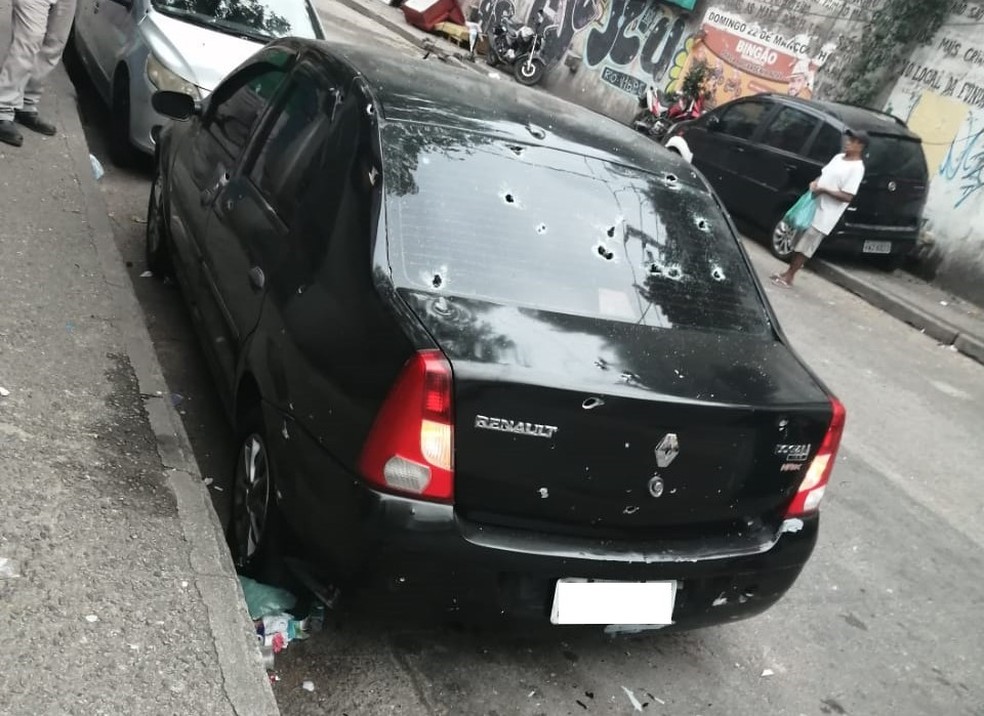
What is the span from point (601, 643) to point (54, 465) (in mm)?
2047

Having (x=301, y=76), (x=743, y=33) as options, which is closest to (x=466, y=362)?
(x=301, y=76)

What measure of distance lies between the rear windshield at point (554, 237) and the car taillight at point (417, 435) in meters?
0.41

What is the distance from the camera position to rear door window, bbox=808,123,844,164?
10.9m

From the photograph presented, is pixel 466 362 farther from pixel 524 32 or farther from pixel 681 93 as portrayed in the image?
pixel 524 32

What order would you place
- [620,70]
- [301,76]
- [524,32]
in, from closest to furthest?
[301,76] → [620,70] → [524,32]

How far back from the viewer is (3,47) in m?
8.10

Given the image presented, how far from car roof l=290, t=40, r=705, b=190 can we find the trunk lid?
89 cm

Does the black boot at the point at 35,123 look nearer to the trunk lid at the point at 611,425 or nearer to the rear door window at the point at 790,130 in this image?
the trunk lid at the point at 611,425

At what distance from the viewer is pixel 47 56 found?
670 cm

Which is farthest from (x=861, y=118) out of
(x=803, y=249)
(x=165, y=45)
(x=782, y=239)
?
(x=165, y=45)

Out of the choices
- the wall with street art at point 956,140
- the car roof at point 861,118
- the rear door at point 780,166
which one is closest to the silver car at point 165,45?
the rear door at point 780,166

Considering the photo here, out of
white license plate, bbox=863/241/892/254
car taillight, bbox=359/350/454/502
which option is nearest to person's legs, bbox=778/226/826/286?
white license plate, bbox=863/241/892/254

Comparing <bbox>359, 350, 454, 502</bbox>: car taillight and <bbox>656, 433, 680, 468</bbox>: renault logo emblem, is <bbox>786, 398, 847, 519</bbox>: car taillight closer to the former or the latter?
<bbox>656, 433, 680, 468</bbox>: renault logo emblem

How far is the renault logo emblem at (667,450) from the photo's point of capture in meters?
2.89
